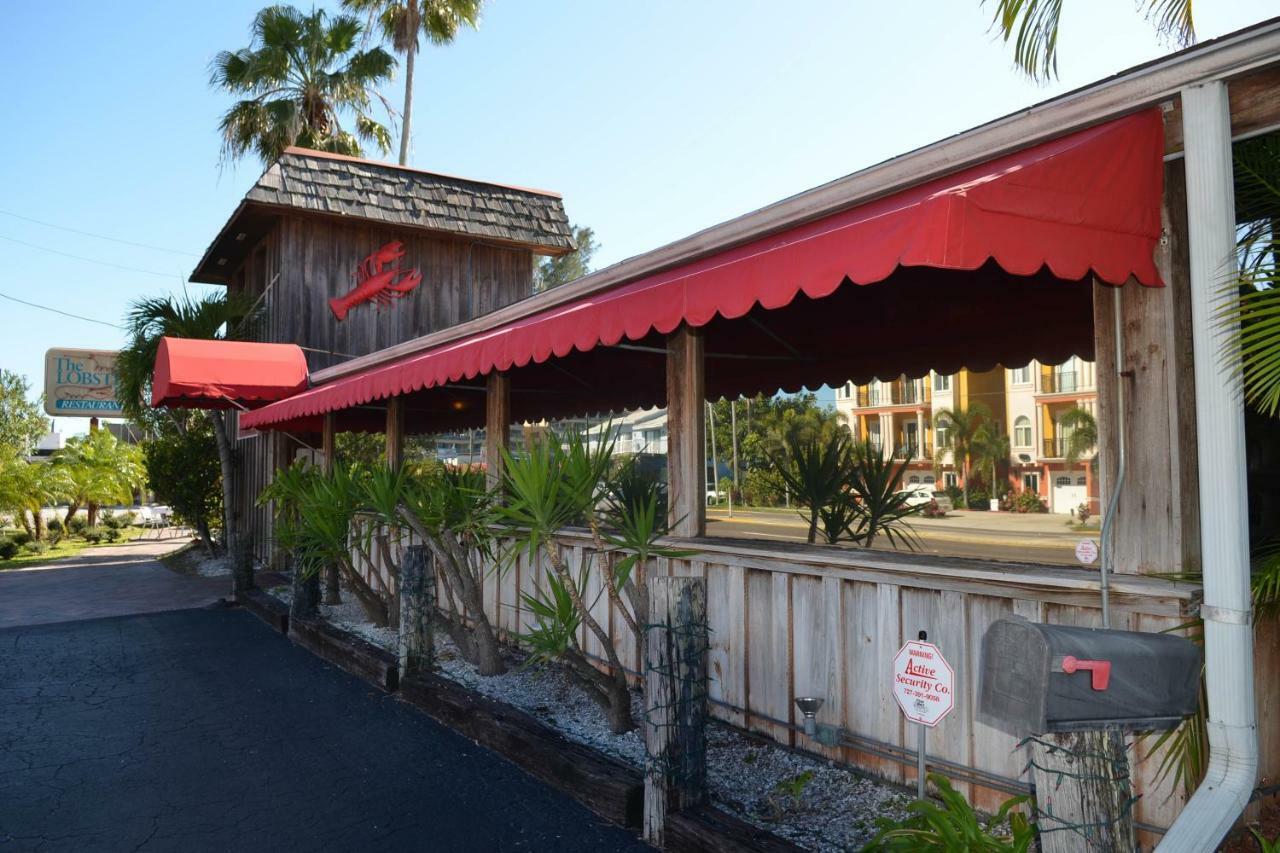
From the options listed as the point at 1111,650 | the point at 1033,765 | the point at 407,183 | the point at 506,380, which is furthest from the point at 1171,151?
the point at 407,183

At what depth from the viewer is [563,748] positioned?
172 inches

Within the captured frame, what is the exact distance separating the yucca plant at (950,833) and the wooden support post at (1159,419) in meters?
1.06

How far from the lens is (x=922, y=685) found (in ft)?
10.6

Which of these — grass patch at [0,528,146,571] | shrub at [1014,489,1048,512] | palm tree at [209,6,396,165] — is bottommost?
grass patch at [0,528,146,571]

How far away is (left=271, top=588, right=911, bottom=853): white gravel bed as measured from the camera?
142 inches

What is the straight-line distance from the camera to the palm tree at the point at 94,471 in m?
24.0

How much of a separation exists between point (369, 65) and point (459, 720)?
58.2 feet

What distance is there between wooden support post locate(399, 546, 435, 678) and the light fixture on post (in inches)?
118

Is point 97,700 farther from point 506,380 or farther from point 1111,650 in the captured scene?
point 1111,650

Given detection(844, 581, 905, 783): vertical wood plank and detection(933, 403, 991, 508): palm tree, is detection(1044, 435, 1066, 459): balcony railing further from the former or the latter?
detection(844, 581, 905, 783): vertical wood plank

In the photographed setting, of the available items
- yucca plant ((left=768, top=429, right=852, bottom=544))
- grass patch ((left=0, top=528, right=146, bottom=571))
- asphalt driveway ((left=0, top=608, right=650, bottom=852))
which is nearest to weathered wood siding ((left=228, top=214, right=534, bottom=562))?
grass patch ((left=0, top=528, right=146, bottom=571))

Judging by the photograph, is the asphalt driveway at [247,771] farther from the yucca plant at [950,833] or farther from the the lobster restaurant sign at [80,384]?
the the lobster restaurant sign at [80,384]

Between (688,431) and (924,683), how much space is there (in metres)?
2.32

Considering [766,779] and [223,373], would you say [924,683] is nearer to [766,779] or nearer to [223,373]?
[766,779]
